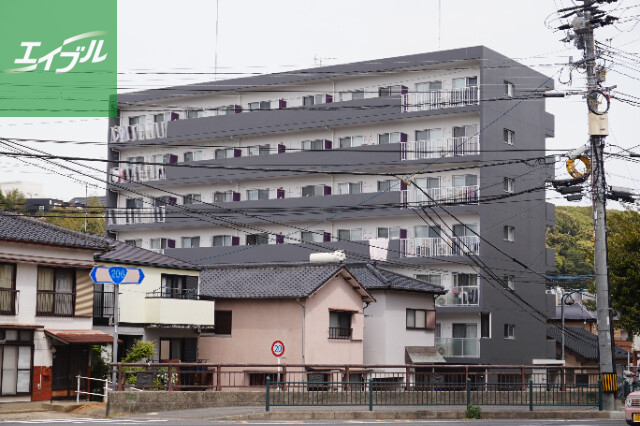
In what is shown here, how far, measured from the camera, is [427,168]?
184ft

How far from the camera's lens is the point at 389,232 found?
57.9 meters

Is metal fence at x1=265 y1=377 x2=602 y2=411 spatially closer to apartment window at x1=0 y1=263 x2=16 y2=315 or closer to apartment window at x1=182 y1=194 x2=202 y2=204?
apartment window at x1=0 y1=263 x2=16 y2=315

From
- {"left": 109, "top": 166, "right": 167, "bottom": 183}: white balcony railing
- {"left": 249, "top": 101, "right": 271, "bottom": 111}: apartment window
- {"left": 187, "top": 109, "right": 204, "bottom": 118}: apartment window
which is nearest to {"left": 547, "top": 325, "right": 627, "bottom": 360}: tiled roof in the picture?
{"left": 249, "top": 101, "right": 271, "bottom": 111}: apartment window

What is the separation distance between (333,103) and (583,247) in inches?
1920

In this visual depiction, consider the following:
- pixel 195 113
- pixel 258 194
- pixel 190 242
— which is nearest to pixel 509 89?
pixel 258 194

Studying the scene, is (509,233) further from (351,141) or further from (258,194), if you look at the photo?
(258,194)

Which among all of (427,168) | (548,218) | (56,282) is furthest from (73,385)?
(548,218)

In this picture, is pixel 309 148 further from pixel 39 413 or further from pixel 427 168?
pixel 39 413

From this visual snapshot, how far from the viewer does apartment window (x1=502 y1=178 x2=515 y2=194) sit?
56.3 metres

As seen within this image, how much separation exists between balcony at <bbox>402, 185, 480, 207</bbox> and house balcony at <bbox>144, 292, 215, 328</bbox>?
59.7 ft

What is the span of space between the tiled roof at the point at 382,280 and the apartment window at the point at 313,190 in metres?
12.1

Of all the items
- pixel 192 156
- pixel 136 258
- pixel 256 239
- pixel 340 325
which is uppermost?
pixel 192 156

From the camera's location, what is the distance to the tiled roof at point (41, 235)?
3127 centimetres

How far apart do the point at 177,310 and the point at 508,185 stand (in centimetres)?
2629
